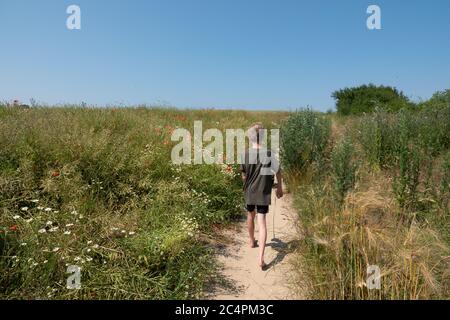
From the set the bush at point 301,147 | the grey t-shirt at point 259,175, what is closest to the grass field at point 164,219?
the bush at point 301,147

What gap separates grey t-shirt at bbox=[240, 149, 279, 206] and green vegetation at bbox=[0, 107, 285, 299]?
0.95 m

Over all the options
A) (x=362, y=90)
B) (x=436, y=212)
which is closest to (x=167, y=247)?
(x=436, y=212)

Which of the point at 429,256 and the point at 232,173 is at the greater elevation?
the point at 232,173

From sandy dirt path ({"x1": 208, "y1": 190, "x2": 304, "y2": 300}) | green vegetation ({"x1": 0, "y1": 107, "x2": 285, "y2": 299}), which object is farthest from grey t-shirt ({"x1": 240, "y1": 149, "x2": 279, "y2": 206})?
green vegetation ({"x1": 0, "y1": 107, "x2": 285, "y2": 299})

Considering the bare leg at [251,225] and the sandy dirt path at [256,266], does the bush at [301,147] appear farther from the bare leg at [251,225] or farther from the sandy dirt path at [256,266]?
the bare leg at [251,225]

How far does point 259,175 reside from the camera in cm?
450

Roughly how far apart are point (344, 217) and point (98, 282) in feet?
9.17

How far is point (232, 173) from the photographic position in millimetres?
6938

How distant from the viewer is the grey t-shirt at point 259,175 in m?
4.50

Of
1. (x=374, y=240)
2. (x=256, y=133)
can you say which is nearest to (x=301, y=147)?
(x=256, y=133)

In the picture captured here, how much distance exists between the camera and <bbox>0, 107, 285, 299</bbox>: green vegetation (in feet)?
11.1

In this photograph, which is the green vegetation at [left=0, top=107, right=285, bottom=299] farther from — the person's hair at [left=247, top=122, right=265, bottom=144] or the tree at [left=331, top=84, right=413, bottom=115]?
the tree at [left=331, top=84, right=413, bottom=115]
